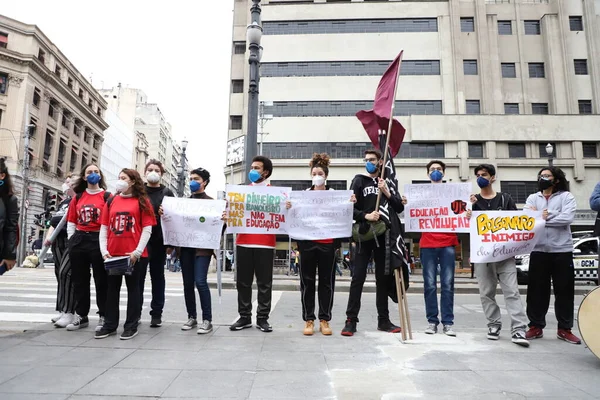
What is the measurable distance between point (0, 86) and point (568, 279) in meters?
46.5

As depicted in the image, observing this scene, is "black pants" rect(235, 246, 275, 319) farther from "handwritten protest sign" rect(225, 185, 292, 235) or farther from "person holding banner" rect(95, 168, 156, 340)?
"person holding banner" rect(95, 168, 156, 340)

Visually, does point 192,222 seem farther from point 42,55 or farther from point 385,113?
point 42,55

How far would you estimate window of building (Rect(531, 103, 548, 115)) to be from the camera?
34.0 metres

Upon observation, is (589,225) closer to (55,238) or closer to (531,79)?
(531,79)

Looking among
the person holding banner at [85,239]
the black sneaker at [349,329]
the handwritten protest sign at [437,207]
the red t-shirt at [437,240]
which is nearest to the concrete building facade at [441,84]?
the handwritten protest sign at [437,207]

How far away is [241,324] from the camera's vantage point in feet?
16.3

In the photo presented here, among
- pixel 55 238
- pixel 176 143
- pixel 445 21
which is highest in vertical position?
pixel 176 143

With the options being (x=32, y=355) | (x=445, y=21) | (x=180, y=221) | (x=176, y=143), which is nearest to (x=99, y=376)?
(x=32, y=355)

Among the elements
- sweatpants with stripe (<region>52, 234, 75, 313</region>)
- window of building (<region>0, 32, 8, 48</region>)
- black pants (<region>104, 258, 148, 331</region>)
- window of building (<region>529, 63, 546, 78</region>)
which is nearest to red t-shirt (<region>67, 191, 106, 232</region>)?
sweatpants with stripe (<region>52, 234, 75, 313</region>)

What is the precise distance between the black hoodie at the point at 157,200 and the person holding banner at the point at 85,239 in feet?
1.70

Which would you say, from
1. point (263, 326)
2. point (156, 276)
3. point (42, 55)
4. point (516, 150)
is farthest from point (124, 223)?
point (42, 55)

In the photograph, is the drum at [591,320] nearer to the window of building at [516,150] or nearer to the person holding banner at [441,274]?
the person holding banner at [441,274]

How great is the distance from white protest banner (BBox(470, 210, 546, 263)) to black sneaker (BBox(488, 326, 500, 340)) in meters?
0.81

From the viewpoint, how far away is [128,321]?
450cm
